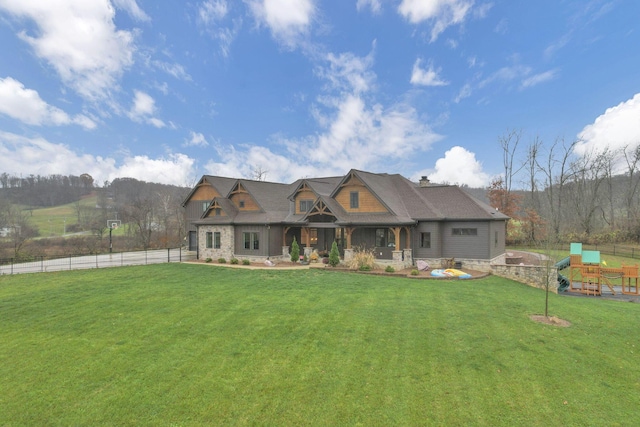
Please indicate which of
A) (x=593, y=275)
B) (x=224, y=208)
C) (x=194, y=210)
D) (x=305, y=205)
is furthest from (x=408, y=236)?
(x=194, y=210)

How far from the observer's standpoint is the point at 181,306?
11.3m

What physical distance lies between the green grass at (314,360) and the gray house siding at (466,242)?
6.77 m

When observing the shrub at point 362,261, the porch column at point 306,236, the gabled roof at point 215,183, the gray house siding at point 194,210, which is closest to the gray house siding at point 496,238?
the shrub at point 362,261

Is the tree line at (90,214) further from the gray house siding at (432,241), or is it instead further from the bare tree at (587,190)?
the bare tree at (587,190)

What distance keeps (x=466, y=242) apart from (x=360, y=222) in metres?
6.81

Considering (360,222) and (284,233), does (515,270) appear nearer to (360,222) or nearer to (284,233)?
(360,222)

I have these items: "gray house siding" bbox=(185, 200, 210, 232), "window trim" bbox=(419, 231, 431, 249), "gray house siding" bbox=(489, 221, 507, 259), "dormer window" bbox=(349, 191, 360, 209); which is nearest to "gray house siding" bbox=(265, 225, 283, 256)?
"dormer window" bbox=(349, 191, 360, 209)

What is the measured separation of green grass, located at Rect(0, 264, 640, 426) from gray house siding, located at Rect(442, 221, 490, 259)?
6.77m

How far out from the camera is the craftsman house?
19.9 meters

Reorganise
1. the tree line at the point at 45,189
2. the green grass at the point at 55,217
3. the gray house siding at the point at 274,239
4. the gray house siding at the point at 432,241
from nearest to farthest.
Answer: the gray house siding at the point at 432,241 < the gray house siding at the point at 274,239 < the green grass at the point at 55,217 < the tree line at the point at 45,189

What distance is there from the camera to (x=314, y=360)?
23.4 feet

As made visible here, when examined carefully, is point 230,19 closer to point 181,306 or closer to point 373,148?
point 373,148

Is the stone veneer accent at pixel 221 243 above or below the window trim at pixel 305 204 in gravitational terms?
below

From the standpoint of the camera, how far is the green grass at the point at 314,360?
17.8ft
